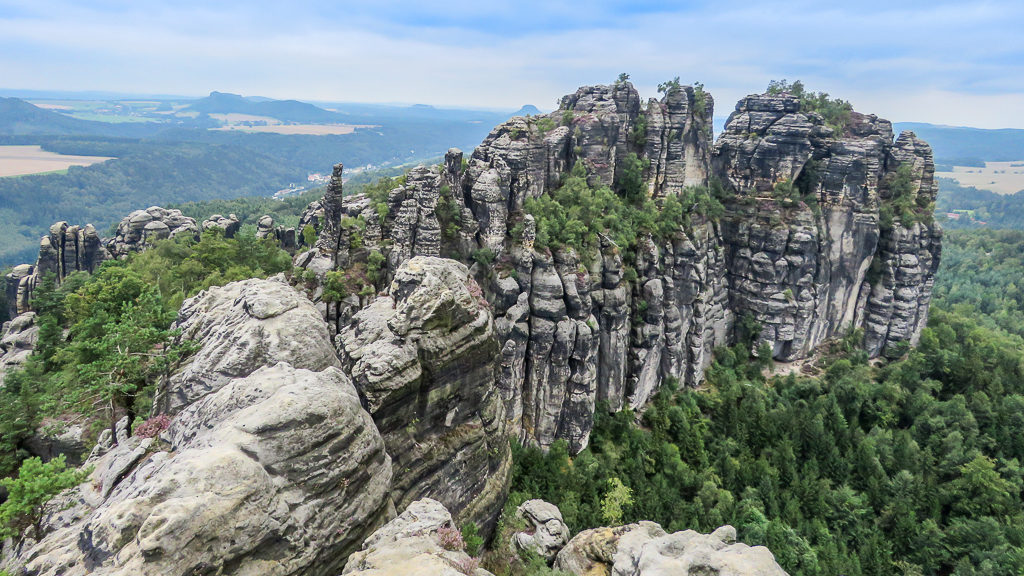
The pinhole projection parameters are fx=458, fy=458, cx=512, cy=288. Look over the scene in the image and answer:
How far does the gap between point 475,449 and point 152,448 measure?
11816 millimetres

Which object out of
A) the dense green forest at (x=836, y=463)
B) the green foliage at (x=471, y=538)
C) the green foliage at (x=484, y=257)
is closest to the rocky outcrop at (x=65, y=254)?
the green foliage at (x=484, y=257)

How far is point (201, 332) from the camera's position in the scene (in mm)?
18297

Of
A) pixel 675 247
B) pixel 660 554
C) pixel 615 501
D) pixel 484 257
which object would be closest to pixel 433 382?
pixel 660 554

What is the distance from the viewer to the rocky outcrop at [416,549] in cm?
1120

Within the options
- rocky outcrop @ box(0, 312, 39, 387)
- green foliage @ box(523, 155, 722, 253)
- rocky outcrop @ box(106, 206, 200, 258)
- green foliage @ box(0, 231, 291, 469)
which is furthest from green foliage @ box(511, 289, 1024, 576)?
rocky outcrop @ box(106, 206, 200, 258)

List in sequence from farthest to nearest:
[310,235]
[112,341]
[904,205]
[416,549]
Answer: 1. [904,205]
2. [310,235]
3. [112,341]
4. [416,549]

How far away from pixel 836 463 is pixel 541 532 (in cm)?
2999

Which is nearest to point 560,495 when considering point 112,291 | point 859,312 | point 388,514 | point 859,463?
point 388,514

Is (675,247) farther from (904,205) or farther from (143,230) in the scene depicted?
(143,230)

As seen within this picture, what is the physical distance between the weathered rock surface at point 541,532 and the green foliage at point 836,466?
7619mm

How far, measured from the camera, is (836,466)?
121 ft

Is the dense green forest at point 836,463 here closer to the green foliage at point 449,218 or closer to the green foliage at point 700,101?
the green foliage at point 449,218

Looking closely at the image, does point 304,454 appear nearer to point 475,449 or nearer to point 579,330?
point 475,449

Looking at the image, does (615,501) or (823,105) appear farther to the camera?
(823,105)
